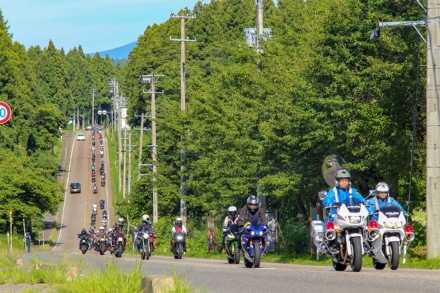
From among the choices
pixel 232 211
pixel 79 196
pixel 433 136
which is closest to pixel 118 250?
pixel 232 211

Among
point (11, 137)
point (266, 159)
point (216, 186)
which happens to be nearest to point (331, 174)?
point (266, 159)

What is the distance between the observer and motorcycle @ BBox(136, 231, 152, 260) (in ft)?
117

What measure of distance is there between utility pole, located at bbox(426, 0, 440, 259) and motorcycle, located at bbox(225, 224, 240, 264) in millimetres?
4910

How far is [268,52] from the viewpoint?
4631 centimetres

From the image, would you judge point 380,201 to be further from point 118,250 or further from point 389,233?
point 118,250

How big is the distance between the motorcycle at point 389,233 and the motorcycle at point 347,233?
208 mm

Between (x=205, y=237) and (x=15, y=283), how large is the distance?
34216 millimetres

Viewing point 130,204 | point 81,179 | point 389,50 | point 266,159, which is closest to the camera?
point 389,50

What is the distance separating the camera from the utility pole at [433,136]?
84.1ft

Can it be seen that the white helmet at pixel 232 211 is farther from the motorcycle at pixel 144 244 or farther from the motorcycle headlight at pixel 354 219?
the motorcycle headlight at pixel 354 219

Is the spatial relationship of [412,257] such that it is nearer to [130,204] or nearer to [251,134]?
[251,134]

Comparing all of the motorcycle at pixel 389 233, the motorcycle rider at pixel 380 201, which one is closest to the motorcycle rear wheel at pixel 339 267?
the motorcycle at pixel 389 233

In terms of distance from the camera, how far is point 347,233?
1811 cm

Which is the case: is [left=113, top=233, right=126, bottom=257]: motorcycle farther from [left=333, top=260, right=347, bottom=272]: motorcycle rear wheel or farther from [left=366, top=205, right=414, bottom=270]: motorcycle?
[left=366, top=205, right=414, bottom=270]: motorcycle
